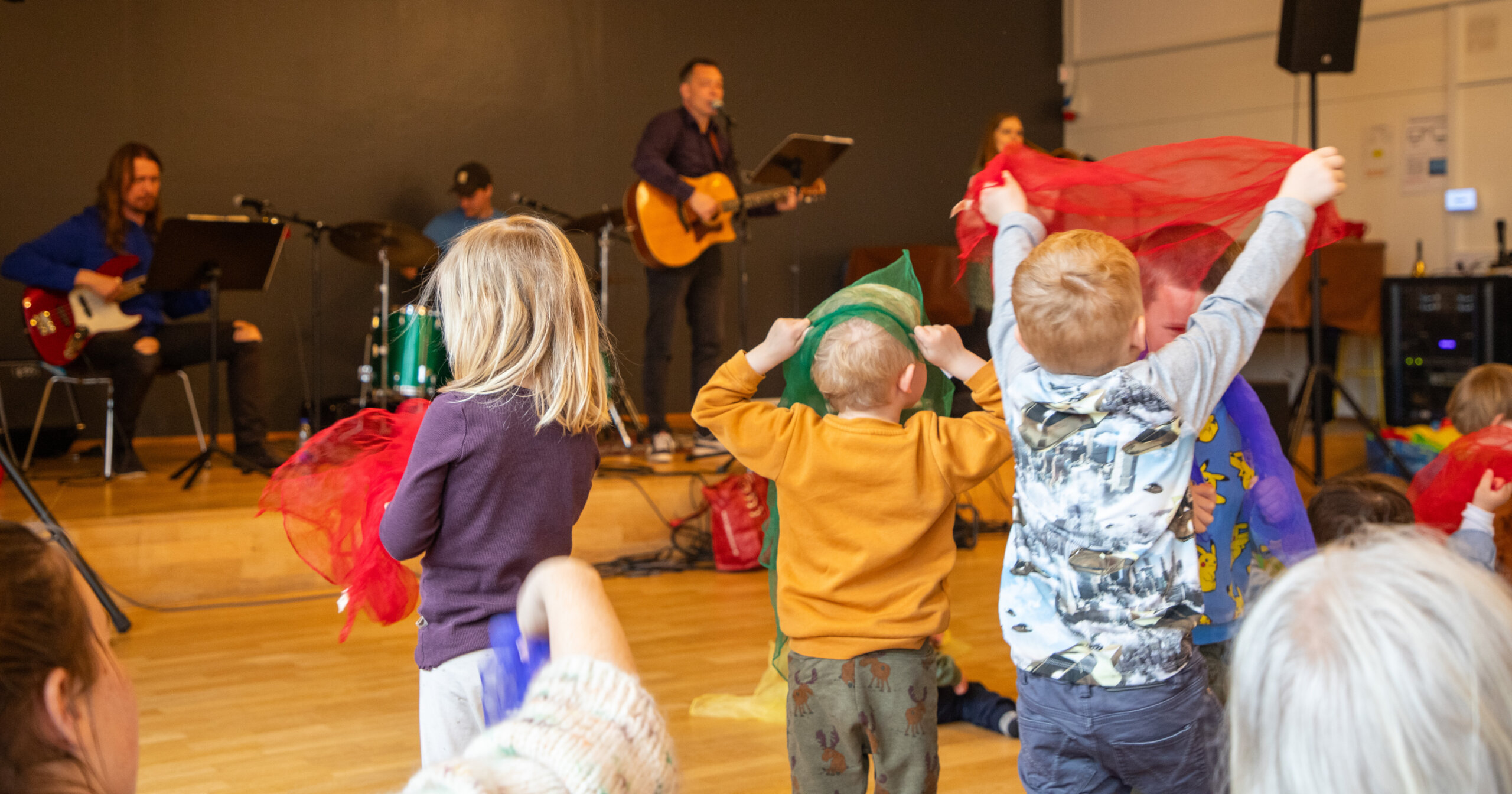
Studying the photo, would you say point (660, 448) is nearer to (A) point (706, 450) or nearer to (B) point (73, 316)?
(A) point (706, 450)

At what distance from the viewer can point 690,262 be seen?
5.54 m

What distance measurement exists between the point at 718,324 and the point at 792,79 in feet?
11.4

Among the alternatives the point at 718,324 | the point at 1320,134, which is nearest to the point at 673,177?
the point at 718,324

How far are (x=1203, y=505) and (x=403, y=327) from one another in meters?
4.83

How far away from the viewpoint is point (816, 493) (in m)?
1.88

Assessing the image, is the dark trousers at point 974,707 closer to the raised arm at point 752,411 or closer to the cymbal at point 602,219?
the raised arm at point 752,411

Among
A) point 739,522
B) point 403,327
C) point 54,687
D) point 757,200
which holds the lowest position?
point 739,522

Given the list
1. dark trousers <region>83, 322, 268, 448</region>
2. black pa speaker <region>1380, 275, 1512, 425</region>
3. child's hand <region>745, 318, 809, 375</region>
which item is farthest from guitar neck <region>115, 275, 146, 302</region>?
black pa speaker <region>1380, 275, 1512, 425</region>

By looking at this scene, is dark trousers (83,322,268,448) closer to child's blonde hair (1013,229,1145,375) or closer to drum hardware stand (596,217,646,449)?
drum hardware stand (596,217,646,449)

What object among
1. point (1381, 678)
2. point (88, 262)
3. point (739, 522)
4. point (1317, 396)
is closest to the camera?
point (1381, 678)

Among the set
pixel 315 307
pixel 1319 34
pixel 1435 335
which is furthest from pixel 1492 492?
pixel 1435 335

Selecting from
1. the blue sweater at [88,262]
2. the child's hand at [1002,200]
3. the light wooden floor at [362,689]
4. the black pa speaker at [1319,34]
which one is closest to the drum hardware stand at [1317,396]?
the black pa speaker at [1319,34]

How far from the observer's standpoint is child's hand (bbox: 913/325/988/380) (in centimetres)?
185

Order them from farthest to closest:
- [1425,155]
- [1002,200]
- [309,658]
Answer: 1. [1425,155]
2. [309,658]
3. [1002,200]
